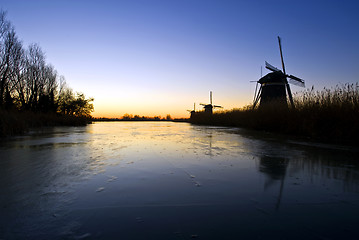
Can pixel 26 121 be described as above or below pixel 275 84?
below

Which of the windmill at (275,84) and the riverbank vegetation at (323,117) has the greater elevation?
the windmill at (275,84)

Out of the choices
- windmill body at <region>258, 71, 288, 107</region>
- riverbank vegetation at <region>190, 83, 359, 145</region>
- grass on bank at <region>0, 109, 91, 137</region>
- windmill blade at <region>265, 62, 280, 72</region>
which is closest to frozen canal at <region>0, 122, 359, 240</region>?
riverbank vegetation at <region>190, 83, 359, 145</region>

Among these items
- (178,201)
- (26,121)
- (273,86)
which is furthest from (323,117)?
(26,121)

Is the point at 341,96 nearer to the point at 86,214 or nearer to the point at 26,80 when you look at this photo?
the point at 86,214

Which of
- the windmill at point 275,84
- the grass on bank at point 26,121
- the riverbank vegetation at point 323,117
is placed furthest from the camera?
the windmill at point 275,84

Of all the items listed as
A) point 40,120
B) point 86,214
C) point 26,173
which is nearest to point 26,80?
point 40,120

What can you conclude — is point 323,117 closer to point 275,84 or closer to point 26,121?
point 275,84

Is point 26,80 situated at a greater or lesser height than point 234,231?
greater

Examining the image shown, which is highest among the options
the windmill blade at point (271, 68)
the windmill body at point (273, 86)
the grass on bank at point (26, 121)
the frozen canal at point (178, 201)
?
the windmill blade at point (271, 68)

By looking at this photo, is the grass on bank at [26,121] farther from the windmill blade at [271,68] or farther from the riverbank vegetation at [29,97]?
the windmill blade at [271,68]

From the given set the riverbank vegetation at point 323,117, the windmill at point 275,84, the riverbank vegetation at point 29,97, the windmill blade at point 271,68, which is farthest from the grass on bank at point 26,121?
the windmill blade at point 271,68

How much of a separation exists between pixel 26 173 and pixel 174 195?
99.6 inches

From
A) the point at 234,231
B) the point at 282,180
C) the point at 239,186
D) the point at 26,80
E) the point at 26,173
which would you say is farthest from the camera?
the point at 26,80

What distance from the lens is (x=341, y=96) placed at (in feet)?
26.5
